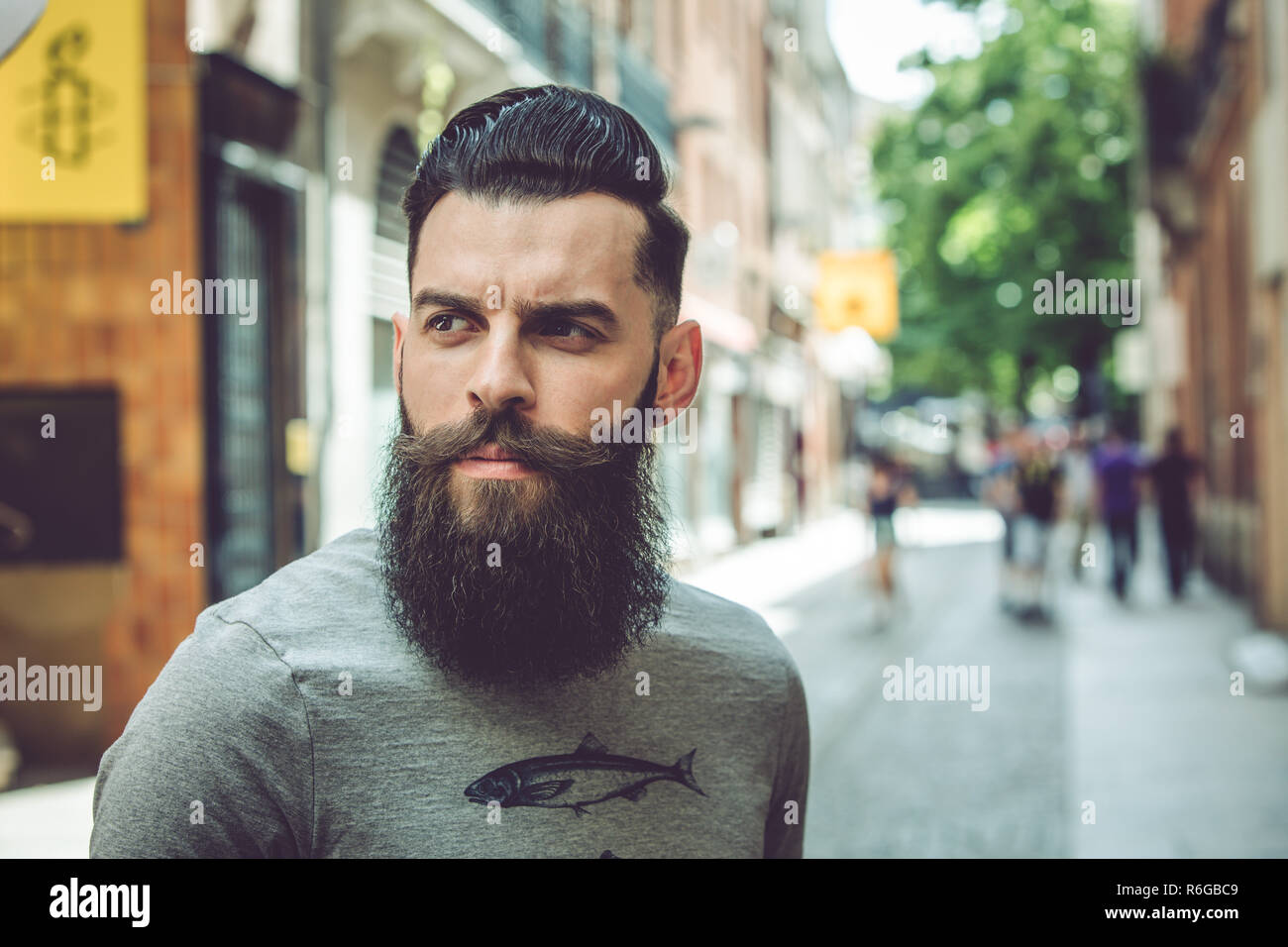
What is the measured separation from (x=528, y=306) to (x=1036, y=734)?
647cm

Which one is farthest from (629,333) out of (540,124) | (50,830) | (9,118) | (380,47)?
(380,47)

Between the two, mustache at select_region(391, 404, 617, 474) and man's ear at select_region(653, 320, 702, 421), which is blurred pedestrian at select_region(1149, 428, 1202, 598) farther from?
mustache at select_region(391, 404, 617, 474)

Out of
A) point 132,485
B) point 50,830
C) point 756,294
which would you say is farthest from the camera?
point 756,294

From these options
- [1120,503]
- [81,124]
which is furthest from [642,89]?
[1120,503]

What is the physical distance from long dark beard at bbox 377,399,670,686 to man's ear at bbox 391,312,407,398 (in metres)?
0.03

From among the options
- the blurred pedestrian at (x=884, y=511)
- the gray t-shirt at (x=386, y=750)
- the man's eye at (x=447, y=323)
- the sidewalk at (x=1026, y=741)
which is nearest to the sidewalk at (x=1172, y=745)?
the sidewalk at (x=1026, y=741)

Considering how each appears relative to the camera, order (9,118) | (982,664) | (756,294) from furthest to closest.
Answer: (756,294) < (982,664) < (9,118)

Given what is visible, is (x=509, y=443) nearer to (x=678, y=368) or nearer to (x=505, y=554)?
(x=505, y=554)

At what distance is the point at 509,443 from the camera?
1.39 m

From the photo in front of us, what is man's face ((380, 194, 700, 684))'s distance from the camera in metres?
1.40

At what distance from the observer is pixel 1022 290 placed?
23.6m
